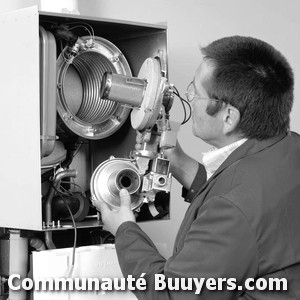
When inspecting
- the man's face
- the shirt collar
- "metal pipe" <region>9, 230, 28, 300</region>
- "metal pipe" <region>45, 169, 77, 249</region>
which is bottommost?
"metal pipe" <region>9, 230, 28, 300</region>

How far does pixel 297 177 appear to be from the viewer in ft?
4.66

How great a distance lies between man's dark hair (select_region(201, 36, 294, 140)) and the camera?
1420 millimetres

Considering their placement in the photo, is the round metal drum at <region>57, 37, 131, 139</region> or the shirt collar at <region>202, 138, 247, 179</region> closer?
the shirt collar at <region>202, 138, 247, 179</region>

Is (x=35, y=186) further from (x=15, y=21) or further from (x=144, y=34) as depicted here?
(x=144, y=34)

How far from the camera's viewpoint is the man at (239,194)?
131cm

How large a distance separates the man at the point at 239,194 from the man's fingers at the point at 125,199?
0.34 feet

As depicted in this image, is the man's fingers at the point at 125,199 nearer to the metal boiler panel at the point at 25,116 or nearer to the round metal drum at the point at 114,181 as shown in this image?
the round metal drum at the point at 114,181

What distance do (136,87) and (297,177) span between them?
58 cm

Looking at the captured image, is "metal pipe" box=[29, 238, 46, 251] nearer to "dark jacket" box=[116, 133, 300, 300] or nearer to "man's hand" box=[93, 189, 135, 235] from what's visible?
"man's hand" box=[93, 189, 135, 235]

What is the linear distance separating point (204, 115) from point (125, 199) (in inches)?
14.1

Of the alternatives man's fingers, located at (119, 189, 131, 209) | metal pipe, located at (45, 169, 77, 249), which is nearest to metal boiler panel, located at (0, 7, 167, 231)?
metal pipe, located at (45, 169, 77, 249)

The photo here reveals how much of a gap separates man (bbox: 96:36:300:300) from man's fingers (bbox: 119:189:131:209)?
0.10m

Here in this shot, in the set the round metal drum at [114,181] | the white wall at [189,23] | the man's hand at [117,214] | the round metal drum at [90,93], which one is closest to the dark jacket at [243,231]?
the man's hand at [117,214]

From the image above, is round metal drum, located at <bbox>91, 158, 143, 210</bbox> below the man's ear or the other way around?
below
